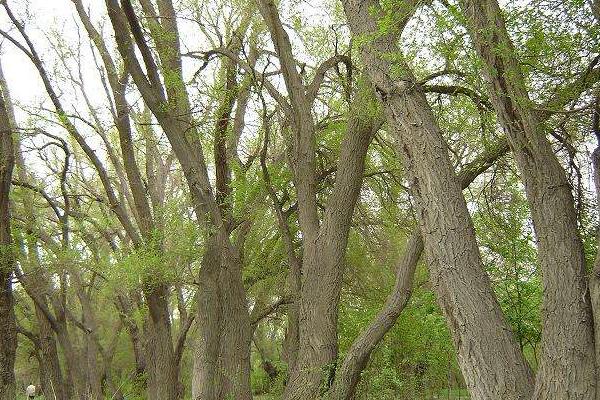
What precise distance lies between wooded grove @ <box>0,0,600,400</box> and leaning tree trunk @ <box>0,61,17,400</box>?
1.4 inches

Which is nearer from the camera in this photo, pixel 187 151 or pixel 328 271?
pixel 328 271

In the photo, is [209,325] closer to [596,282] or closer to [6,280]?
[6,280]

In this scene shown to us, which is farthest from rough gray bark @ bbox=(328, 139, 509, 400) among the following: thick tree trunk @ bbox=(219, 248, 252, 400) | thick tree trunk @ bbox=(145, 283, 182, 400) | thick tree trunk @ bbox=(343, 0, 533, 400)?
thick tree trunk @ bbox=(145, 283, 182, 400)

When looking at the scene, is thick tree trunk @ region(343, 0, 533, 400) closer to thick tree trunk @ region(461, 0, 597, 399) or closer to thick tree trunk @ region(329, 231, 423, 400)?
thick tree trunk @ region(461, 0, 597, 399)

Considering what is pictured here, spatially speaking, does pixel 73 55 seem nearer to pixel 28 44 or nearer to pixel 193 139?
pixel 28 44

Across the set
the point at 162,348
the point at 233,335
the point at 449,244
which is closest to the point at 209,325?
the point at 233,335

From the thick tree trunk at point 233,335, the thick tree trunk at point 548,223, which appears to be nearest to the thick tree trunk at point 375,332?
the thick tree trunk at point 233,335

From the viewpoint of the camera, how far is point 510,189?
8.28 meters

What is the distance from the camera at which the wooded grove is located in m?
4.84

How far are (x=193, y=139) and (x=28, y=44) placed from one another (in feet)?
11.6

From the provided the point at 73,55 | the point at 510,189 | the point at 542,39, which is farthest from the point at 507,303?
the point at 73,55

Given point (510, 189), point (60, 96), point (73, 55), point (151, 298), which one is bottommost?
point (151, 298)

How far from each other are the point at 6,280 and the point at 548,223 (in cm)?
722

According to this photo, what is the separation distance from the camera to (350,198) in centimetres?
803
